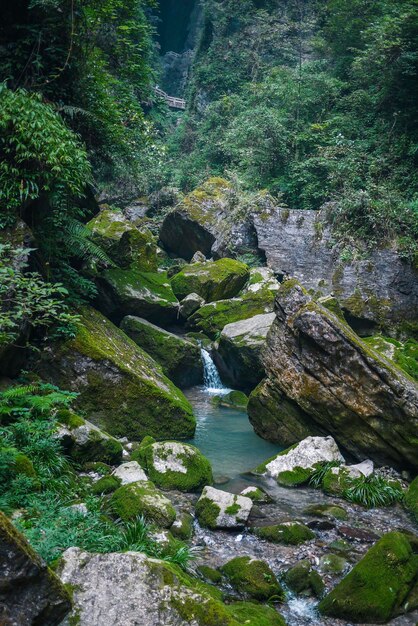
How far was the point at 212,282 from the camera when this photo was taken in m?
17.0

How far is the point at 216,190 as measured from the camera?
21.6 metres

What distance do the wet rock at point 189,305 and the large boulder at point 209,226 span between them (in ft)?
12.4

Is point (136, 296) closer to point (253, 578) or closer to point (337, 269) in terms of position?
point (337, 269)

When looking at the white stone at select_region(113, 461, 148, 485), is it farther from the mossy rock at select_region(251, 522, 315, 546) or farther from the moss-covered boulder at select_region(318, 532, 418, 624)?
the moss-covered boulder at select_region(318, 532, 418, 624)

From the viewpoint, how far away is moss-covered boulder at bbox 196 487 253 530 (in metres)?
6.66

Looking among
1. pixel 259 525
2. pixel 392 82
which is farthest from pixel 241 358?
pixel 392 82

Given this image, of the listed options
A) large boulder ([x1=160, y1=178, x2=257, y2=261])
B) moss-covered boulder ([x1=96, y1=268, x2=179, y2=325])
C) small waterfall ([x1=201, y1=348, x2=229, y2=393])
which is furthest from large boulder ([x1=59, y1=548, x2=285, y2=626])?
large boulder ([x1=160, y1=178, x2=257, y2=261])

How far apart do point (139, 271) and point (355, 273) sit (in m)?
7.15

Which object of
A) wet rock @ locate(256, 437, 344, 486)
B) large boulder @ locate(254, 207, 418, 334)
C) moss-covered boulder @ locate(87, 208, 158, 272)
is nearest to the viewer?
wet rock @ locate(256, 437, 344, 486)

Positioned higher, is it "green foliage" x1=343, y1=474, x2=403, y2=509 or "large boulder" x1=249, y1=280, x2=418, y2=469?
"large boulder" x1=249, y1=280, x2=418, y2=469

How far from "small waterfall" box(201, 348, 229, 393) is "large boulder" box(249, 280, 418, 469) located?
3805 mm

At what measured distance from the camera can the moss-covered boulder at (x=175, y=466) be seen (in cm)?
762

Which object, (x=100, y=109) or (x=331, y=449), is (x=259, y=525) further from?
A: (x=100, y=109)

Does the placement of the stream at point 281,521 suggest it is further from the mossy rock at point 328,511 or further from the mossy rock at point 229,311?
the mossy rock at point 229,311
